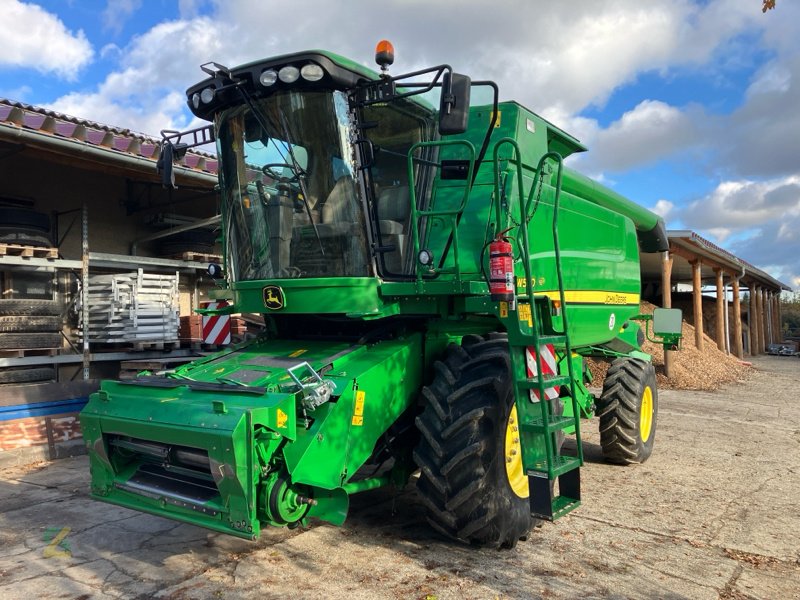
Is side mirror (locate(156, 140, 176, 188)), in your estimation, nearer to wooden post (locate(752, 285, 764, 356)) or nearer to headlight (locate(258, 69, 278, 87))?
headlight (locate(258, 69, 278, 87))

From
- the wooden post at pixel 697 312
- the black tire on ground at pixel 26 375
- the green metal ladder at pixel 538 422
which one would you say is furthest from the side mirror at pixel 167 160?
the wooden post at pixel 697 312

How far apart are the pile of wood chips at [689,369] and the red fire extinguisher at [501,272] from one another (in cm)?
973

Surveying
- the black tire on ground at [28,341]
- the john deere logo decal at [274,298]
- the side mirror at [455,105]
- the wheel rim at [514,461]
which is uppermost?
the side mirror at [455,105]

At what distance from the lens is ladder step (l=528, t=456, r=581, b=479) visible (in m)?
3.86

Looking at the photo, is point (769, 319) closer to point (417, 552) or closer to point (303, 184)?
point (417, 552)

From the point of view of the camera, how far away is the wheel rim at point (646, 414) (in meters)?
6.94

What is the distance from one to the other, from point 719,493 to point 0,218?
8.15 meters

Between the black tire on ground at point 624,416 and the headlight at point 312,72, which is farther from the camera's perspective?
the black tire on ground at point 624,416

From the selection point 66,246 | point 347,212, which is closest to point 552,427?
point 347,212

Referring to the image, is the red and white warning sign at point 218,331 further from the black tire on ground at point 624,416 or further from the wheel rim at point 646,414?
the wheel rim at point 646,414

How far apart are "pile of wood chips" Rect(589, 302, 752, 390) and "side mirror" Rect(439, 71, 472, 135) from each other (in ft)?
33.4

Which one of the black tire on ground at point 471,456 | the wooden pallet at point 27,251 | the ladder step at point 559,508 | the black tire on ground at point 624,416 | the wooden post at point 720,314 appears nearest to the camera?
the ladder step at point 559,508

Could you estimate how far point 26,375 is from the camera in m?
7.88

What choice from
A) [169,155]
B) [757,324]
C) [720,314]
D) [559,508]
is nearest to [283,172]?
[169,155]
